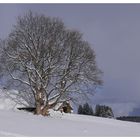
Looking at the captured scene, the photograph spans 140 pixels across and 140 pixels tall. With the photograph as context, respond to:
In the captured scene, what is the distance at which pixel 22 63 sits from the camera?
131 ft

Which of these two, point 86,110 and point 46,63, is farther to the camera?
point 86,110

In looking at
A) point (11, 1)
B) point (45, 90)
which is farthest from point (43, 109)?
point (11, 1)

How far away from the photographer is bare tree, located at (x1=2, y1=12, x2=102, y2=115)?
4075 centimetres

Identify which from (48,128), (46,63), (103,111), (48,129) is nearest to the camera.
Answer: (48,129)

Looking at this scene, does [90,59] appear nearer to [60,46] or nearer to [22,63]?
[60,46]

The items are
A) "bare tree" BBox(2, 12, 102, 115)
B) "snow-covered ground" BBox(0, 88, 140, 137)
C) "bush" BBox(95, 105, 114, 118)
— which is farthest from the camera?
"bush" BBox(95, 105, 114, 118)

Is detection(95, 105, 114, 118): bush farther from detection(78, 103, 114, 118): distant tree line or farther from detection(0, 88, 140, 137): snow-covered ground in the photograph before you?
detection(0, 88, 140, 137): snow-covered ground

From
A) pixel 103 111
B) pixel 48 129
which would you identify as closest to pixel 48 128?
pixel 48 129

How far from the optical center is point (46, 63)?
135 feet

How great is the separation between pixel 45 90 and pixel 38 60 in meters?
3.01

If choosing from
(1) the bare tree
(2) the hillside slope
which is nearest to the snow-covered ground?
(2) the hillside slope

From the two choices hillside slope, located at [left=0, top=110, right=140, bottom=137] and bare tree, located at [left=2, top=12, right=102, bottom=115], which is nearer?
hillside slope, located at [left=0, top=110, right=140, bottom=137]

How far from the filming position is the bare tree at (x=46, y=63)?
1604 inches

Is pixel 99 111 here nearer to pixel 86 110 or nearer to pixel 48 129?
pixel 86 110
